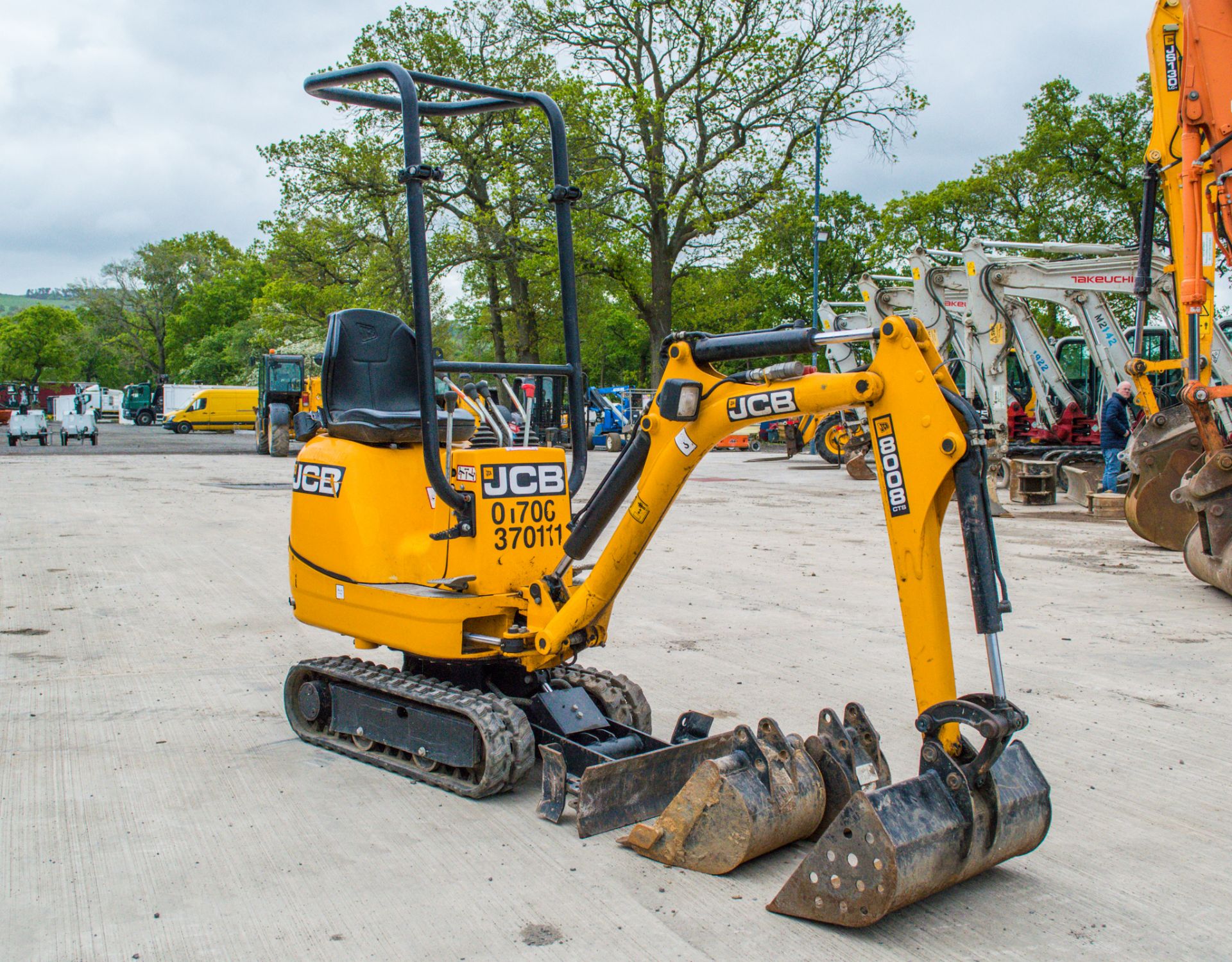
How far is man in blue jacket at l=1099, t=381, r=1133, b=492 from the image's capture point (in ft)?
50.6

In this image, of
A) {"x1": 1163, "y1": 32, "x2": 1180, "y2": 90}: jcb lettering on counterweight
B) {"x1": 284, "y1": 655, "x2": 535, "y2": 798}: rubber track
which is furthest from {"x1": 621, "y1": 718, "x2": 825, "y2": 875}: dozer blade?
{"x1": 1163, "y1": 32, "x2": 1180, "y2": 90}: jcb lettering on counterweight

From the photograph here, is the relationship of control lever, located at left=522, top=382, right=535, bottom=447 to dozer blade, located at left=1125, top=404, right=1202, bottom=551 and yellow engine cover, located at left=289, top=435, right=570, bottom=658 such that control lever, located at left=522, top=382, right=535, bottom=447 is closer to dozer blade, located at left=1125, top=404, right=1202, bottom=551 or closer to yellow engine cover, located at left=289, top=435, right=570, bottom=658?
yellow engine cover, located at left=289, top=435, right=570, bottom=658

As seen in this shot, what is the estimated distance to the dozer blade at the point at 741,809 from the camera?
383cm

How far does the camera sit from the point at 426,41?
35.8 metres

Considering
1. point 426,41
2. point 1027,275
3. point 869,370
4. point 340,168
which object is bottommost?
point 869,370

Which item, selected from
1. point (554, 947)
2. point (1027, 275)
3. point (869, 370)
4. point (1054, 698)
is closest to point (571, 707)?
point (554, 947)

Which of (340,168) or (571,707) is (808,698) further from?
(340,168)

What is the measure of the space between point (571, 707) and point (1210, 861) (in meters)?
2.48

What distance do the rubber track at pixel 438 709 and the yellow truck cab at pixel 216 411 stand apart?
48782 millimetres

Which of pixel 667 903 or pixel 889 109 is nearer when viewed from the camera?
pixel 667 903

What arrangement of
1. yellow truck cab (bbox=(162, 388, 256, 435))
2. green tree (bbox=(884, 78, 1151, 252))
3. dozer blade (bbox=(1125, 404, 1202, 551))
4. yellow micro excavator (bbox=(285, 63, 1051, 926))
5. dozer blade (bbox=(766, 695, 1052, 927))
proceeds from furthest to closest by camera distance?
1. yellow truck cab (bbox=(162, 388, 256, 435))
2. green tree (bbox=(884, 78, 1151, 252))
3. dozer blade (bbox=(1125, 404, 1202, 551))
4. yellow micro excavator (bbox=(285, 63, 1051, 926))
5. dozer blade (bbox=(766, 695, 1052, 927))

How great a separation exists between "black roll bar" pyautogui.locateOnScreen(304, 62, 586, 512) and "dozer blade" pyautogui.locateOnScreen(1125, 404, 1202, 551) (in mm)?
8358

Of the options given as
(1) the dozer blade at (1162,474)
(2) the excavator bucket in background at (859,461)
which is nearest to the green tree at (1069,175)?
(2) the excavator bucket in background at (859,461)

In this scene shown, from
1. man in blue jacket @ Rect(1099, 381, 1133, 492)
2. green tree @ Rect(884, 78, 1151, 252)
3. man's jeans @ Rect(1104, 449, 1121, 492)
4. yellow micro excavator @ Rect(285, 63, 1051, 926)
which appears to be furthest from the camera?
green tree @ Rect(884, 78, 1151, 252)
